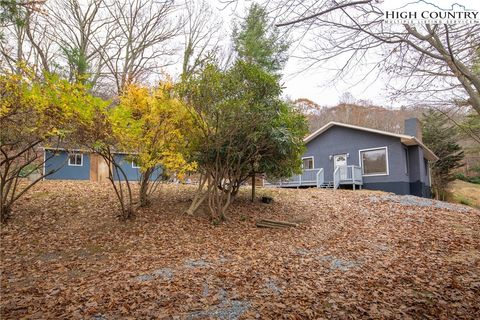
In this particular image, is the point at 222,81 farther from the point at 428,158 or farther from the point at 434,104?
the point at 428,158

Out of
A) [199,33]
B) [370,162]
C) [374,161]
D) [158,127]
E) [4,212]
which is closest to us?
[4,212]

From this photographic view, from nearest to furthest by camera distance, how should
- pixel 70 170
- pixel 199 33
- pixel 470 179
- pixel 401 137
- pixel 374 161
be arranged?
pixel 401 137 < pixel 374 161 < pixel 199 33 < pixel 70 170 < pixel 470 179

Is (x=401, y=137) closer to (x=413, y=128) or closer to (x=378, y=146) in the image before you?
(x=378, y=146)

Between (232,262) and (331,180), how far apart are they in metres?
14.0

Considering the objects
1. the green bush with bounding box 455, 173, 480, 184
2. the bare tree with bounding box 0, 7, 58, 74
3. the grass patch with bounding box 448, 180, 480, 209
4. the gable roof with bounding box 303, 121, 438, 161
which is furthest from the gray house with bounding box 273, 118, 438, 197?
the bare tree with bounding box 0, 7, 58, 74

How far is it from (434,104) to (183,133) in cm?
593

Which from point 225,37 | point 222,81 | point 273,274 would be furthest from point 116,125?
point 225,37

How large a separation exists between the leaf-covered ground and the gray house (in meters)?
6.19

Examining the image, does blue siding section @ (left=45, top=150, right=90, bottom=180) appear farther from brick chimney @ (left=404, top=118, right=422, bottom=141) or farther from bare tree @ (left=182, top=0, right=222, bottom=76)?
brick chimney @ (left=404, top=118, right=422, bottom=141)

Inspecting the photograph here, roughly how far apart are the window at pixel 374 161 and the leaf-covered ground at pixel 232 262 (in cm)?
665

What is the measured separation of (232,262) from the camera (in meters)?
5.53

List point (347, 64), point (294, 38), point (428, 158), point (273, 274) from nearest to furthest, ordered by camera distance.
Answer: point (294, 38) < point (347, 64) < point (273, 274) < point (428, 158)

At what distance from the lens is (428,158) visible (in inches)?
811

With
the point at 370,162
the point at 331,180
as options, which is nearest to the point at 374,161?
the point at 370,162
